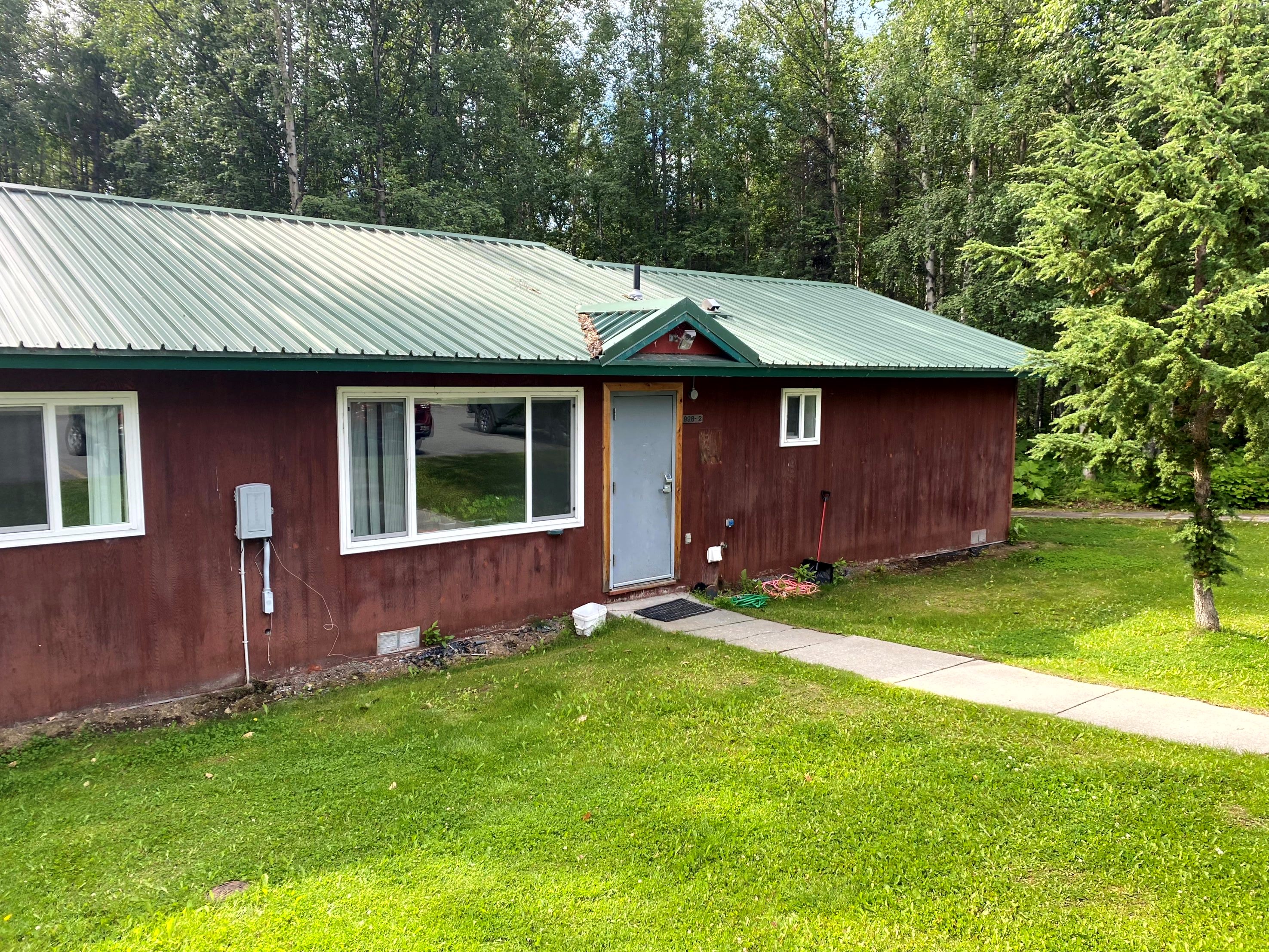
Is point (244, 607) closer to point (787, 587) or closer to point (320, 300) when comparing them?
point (320, 300)

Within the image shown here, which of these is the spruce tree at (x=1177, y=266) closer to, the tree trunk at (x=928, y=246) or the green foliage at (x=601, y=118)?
the green foliage at (x=601, y=118)

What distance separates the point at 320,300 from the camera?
725 centimetres

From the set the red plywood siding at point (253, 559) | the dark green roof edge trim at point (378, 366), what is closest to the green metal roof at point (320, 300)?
the dark green roof edge trim at point (378, 366)

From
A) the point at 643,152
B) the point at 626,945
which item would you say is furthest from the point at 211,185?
Result: the point at 626,945

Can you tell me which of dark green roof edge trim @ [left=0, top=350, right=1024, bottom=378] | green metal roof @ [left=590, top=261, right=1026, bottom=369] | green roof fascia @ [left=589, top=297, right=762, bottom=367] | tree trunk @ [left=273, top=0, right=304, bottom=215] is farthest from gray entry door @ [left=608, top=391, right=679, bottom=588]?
tree trunk @ [left=273, top=0, right=304, bottom=215]

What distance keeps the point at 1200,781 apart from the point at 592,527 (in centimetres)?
541

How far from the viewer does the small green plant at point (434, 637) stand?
7.42m

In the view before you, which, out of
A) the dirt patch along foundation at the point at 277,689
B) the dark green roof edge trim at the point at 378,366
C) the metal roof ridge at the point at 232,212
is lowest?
the dirt patch along foundation at the point at 277,689

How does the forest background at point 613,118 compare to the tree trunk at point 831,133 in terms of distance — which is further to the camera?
the tree trunk at point 831,133

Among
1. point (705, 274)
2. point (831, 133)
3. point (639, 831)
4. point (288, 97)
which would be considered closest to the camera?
point (639, 831)

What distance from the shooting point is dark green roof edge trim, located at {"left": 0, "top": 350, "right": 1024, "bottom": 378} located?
5152mm

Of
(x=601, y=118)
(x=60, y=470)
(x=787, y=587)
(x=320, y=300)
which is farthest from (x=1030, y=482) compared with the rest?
(x=601, y=118)

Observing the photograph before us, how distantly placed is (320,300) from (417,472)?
1722mm

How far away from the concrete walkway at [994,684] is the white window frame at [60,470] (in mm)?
4341
